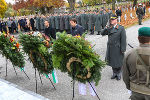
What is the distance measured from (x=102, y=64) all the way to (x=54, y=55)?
1.14 metres

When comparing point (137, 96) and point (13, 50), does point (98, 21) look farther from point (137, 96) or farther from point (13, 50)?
point (137, 96)

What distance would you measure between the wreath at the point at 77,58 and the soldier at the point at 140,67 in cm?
103

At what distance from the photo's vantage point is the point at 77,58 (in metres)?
3.57

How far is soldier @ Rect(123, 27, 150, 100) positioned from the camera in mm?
2254

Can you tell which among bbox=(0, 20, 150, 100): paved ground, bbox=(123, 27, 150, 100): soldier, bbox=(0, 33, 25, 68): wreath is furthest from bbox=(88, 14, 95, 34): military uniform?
bbox=(123, 27, 150, 100): soldier

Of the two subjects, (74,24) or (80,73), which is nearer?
(80,73)

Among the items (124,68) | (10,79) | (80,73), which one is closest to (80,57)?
(80,73)

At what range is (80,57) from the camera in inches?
138

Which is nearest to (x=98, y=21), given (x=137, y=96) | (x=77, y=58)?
(x=77, y=58)

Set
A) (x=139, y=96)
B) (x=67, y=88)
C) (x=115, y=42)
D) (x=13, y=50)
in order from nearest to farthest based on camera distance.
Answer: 1. (x=139, y=96)
2. (x=115, y=42)
3. (x=67, y=88)
4. (x=13, y=50)

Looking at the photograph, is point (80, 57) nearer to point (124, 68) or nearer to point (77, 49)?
point (77, 49)

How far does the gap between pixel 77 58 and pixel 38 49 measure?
4.75 ft

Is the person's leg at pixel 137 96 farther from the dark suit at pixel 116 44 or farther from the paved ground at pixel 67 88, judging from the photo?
the dark suit at pixel 116 44

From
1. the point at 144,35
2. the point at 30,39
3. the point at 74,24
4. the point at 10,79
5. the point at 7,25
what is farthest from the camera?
the point at 7,25
